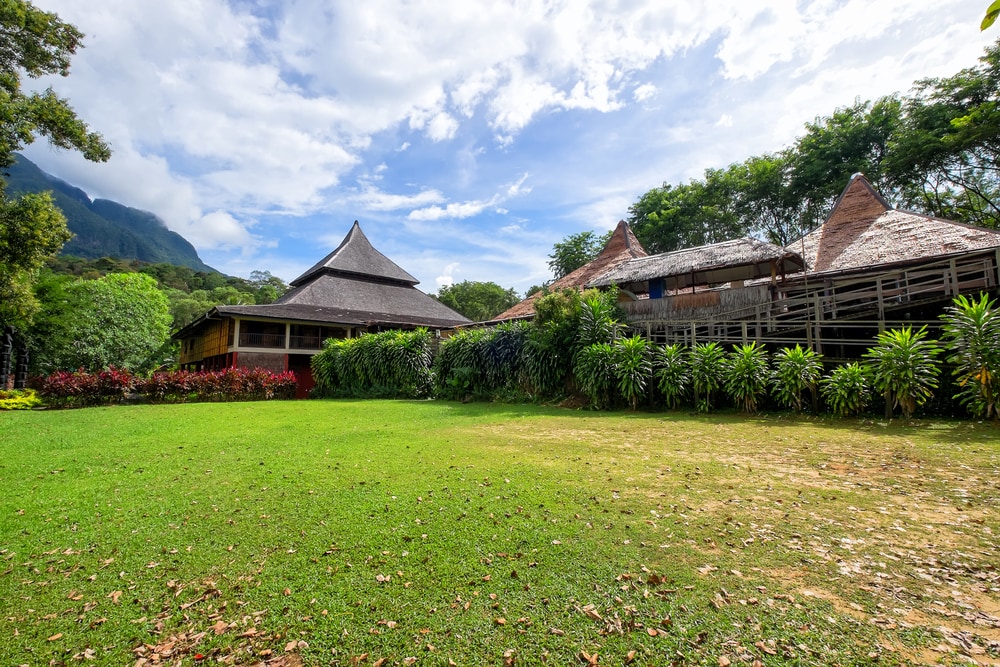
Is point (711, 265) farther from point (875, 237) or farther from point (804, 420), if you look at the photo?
point (804, 420)

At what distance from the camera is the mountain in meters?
83.2

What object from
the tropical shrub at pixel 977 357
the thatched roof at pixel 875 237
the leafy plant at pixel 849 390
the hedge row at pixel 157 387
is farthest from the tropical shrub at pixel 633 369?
the hedge row at pixel 157 387

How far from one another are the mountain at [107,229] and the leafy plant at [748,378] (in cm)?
8815

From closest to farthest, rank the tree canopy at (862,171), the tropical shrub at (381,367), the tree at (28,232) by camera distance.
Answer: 1. the tree at (28,232)
2. the tropical shrub at (381,367)
3. the tree canopy at (862,171)

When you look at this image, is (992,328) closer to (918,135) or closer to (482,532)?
(482,532)

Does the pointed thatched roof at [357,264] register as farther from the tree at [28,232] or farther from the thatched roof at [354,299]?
the tree at [28,232]

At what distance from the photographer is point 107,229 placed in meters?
91.8

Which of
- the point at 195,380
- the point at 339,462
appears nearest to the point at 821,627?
the point at 339,462

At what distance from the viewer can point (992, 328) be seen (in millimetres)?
6934

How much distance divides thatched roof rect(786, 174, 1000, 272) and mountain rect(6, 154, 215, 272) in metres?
89.6

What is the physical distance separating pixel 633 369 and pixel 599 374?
0.86 m

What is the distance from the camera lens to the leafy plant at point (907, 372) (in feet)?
24.1

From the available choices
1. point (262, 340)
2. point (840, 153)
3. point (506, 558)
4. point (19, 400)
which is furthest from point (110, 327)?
point (840, 153)

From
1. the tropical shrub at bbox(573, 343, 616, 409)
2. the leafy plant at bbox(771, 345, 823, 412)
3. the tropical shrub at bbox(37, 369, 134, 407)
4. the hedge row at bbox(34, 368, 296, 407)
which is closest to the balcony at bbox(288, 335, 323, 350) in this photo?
the hedge row at bbox(34, 368, 296, 407)
